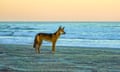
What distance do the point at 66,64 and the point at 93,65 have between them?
0.82m

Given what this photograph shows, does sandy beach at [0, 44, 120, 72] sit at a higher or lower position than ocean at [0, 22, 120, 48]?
higher

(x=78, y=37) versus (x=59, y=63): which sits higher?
(x=59, y=63)

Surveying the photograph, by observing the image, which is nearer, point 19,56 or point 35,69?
point 35,69

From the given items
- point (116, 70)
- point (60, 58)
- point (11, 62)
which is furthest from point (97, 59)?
point (11, 62)

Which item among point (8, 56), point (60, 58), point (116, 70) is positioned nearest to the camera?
point (116, 70)

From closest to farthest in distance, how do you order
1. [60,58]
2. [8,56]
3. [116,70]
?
1. [116,70]
2. [60,58]
3. [8,56]

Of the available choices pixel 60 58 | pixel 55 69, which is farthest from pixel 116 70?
pixel 60 58

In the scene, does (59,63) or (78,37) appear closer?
(59,63)

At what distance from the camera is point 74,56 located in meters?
12.2

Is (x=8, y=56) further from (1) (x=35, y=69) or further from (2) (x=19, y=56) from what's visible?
(1) (x=35, y=69)

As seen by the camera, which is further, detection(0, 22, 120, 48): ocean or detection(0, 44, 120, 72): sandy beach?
detection(0, 22, 120, 48): ocean

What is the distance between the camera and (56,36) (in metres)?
12.8

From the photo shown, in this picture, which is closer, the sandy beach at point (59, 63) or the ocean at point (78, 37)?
the sandy beach at point (59, 63)

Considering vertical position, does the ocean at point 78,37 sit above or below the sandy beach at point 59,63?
below
